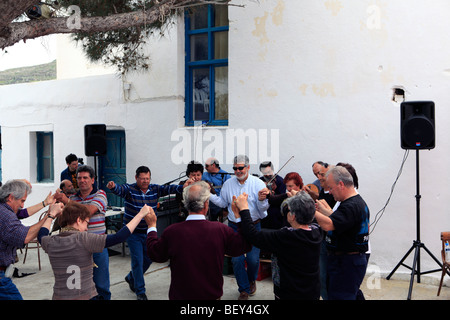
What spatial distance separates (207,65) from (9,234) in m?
5.05

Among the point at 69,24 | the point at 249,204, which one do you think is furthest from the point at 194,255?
the point at 69,24

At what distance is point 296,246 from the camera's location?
8.70 feet

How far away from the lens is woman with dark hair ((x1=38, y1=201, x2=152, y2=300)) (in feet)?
8.86

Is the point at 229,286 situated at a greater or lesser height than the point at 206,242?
lesser

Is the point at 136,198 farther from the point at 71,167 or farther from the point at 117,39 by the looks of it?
the point at 117,39

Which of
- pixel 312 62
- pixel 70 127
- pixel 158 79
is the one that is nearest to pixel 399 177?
pixel 312 62

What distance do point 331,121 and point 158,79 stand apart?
3.40 meters

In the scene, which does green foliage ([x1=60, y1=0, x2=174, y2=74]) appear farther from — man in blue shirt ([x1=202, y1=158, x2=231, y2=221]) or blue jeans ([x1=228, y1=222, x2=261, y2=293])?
blue jeans ([x1=228, y1=222, x2=261, y2=293])

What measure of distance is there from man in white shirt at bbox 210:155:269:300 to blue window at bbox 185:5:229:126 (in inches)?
93.3

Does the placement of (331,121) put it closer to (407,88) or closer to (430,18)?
(407,88)

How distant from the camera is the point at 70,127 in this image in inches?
343

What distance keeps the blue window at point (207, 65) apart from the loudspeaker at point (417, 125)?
3.02 meters

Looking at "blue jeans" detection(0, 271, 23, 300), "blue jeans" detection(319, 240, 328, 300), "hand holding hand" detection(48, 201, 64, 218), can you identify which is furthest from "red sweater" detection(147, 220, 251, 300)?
"blue jeans" detection(319, 240, 328, 300)
